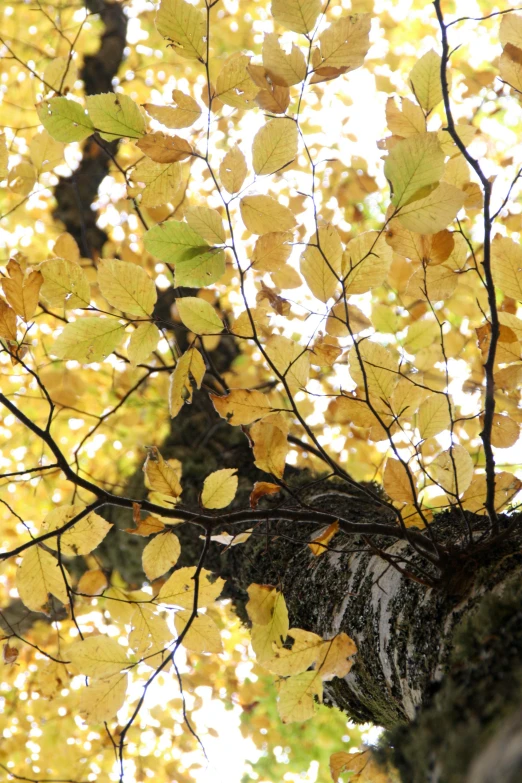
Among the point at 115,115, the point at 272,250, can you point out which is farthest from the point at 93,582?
the point at 115,115

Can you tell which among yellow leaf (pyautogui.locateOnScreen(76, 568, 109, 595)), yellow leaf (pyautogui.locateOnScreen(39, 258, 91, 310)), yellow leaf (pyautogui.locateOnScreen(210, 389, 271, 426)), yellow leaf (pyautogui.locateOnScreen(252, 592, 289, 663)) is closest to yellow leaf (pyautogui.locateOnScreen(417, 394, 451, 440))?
yellow leaf (pyautogui.locateOnScreen(210, 389, 271, 426))

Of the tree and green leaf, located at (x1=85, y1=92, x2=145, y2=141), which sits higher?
green leaf, located at (x1=85, y1=92, x2=145, y2=141)

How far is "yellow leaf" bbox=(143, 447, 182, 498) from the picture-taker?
0.88m

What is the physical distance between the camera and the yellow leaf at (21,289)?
79 centimetres

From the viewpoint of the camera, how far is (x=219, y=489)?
0.90 m

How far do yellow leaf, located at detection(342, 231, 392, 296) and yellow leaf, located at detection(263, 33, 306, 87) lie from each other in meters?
0.25

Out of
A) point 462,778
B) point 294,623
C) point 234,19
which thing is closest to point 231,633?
point 294,623

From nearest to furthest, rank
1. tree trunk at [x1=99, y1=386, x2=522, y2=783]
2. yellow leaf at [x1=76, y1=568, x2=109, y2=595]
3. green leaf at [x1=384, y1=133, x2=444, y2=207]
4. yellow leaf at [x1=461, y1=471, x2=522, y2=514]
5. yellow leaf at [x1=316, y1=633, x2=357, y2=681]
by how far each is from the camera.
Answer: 1. tree trunk at [x1=99, y1=386, x2=522, y2=783]
2. green leaf at [x1=384, y1=133, x2=444, y2=207]
3. yellow leaf at [x1=316, y1=633, x2=357, y2=681]
4. yellow leaf at [x1=461, y1=471, x2=522, y2=514]
5. yellow leaf at [x1=76, y1=568, x2=109, y2=595]

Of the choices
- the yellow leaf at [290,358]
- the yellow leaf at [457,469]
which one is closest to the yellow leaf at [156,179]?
the yellow leaf at [290,358]

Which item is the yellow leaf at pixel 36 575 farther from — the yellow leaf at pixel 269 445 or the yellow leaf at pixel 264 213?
the yellow leaf at pixel 264 213

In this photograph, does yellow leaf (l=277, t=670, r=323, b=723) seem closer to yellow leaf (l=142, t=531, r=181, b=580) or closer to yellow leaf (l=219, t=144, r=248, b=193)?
yellow leaf (l=142, t=531, r=181, b=580)

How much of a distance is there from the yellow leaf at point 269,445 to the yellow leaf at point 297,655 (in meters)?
0.25

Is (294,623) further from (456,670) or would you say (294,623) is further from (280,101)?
(280,101)

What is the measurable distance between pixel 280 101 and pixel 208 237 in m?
0.22
